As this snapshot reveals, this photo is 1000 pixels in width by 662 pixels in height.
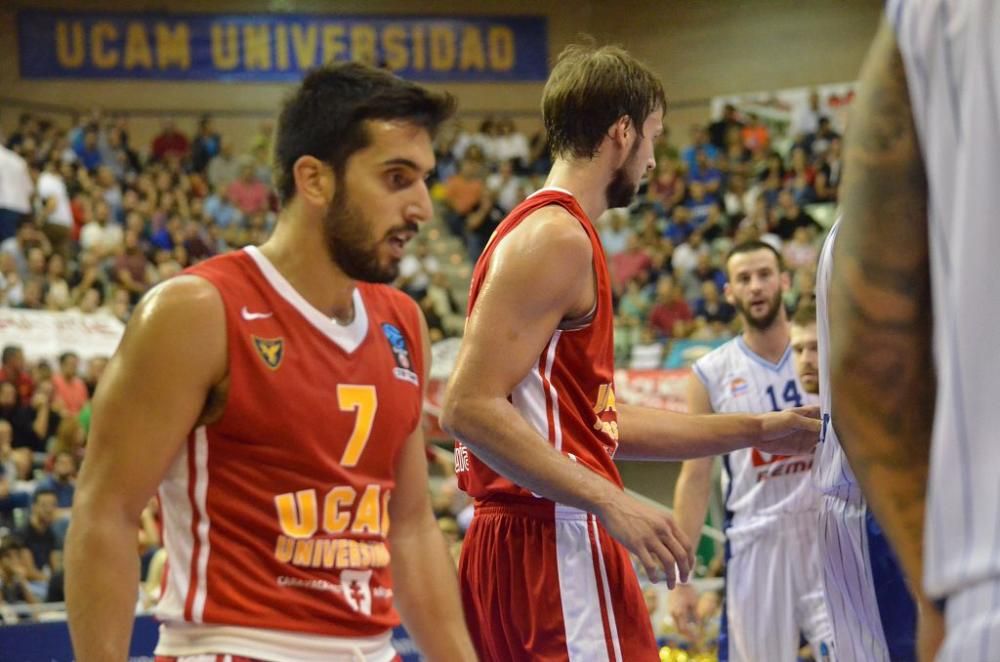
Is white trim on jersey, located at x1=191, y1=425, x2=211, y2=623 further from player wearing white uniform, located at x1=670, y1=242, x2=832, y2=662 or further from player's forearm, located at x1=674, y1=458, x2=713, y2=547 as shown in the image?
player's forearm, located at x1=674, y1=458, x2=713, y2=547

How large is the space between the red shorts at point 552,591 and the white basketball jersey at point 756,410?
3283 mm

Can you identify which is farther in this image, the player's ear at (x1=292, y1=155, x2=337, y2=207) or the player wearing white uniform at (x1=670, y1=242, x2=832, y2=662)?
the player wearing white uniform at (x1=670, y1=242, x2=832, y2=662)

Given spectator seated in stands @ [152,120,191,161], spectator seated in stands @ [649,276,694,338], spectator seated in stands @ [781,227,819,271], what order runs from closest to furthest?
spectator seated in stands @ [649,276,694,338] → spectator seated in stands @ [781,227,819,271] → spectator seated in stands @ [152,120,191,161]

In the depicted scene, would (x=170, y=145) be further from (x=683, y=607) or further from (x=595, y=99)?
(x=595, y=99)

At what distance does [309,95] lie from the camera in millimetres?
3180

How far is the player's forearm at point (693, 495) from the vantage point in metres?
7.32

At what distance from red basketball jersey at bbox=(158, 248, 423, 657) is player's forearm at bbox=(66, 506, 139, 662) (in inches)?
5.5

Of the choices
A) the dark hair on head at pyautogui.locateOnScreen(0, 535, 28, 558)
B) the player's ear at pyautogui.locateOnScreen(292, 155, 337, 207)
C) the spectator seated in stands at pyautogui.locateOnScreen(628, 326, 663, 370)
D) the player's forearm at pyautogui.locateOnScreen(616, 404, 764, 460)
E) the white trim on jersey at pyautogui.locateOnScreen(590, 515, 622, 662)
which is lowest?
the dark hair on head at pyautogui.locateOnScreen(0, 535, 28, 558)

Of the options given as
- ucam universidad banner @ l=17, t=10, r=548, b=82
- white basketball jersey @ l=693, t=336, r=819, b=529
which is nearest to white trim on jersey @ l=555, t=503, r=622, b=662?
white basketball jersey @ l=693, t=336, r=819, b=529

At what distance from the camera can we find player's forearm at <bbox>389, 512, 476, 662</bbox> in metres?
3.27

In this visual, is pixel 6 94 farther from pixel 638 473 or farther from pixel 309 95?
pixel 309 95

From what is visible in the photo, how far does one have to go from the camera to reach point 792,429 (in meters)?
4.20

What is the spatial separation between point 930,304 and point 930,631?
0.38m

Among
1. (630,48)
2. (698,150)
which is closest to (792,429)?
(698,150)
